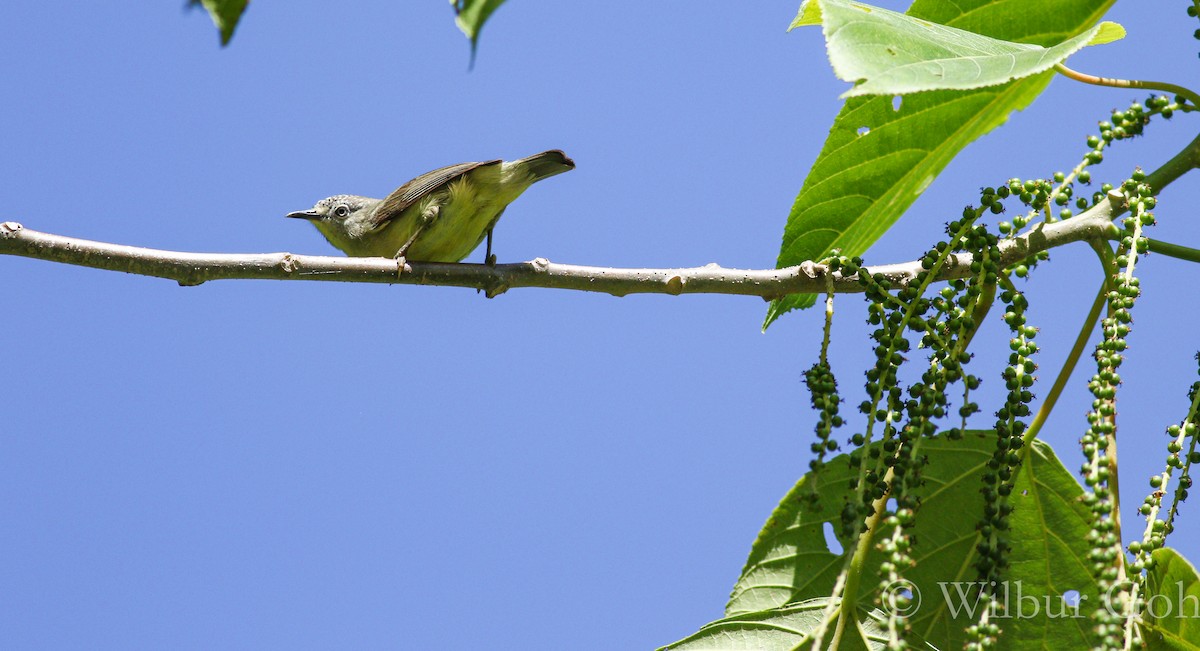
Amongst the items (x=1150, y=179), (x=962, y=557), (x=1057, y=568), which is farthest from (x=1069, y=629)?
(x=1150, y=179)

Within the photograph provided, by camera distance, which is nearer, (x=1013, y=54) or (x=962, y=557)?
(x=1013, y=54)

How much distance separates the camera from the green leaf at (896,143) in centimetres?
278

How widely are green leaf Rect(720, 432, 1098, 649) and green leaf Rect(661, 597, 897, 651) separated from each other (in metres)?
0.07

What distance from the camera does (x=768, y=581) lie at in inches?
110

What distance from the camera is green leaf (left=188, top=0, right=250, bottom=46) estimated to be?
4.35 ft

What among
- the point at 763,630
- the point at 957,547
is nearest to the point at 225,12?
the point at 763,630

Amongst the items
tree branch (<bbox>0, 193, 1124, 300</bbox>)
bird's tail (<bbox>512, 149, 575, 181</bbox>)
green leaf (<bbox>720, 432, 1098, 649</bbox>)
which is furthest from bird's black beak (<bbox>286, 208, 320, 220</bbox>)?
green leaf (<bbox>720, 432, 1098, 649</bbox>)

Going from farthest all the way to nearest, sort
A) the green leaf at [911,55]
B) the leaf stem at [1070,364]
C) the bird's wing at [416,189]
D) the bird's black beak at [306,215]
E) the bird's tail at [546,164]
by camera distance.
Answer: the bird's black beak at [306,215]
the bird's wing at [416,189]
the bird's tail at [546,164]
the leaf stem at [1070,364]
the green leaf at [911,55]

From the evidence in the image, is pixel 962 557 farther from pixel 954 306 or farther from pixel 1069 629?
pixel 954 306

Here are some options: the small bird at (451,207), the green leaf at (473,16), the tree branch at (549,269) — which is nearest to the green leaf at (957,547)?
the tree branch at (549,269)

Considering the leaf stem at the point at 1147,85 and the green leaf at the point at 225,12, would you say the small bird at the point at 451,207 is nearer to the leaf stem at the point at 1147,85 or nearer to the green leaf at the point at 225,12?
the leaf stem at the point at 1147,85

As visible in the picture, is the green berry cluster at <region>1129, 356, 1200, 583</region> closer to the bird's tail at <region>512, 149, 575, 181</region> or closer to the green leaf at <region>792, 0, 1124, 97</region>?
the green leaf at <region>792, 0, 1124, 97</region>

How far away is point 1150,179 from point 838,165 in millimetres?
804

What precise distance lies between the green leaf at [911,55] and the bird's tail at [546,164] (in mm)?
2841
